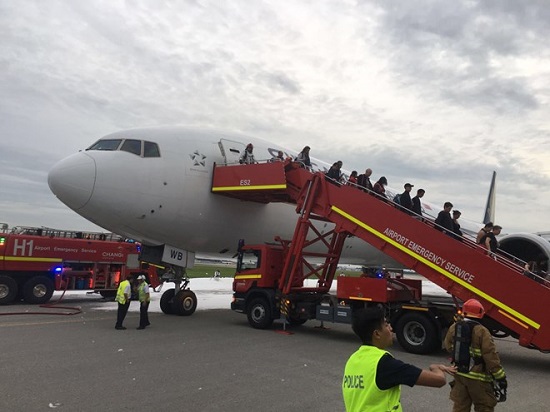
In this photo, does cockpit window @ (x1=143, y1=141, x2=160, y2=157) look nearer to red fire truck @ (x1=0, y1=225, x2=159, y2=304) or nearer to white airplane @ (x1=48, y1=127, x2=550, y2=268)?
white airplane @ (x1=48, y1=127, x2=550, y2=268)

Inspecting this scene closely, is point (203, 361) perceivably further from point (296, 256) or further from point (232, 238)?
point (232, 238)

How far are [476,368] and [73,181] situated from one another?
10.0m

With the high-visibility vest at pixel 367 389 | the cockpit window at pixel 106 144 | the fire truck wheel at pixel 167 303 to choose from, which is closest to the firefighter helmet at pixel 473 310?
the high-visibility vest at pixel 367 389

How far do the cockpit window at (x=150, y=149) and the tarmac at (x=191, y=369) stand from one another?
15.1 ft

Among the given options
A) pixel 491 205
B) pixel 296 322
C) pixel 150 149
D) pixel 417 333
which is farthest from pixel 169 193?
pixel 491 205

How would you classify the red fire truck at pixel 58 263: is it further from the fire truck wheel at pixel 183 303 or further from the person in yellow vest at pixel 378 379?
the person in yellow vest at pixel 378 379

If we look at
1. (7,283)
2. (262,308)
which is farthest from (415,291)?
(7,283)

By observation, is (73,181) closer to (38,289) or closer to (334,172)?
(334,172)

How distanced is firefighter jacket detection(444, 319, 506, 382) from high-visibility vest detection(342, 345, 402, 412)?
1.99 meters

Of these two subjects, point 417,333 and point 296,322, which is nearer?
point 417,333

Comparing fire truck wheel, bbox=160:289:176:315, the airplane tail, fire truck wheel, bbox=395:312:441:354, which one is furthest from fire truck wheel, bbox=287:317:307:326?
the airplane tail

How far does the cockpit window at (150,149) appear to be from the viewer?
12.5 meters

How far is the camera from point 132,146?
12.5 metres

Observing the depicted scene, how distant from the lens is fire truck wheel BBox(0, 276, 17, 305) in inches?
643
